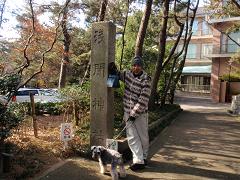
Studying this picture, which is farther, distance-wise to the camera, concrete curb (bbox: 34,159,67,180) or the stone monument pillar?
the stone monument pillar

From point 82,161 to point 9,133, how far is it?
176 cm

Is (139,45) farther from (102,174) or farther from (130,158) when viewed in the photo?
(102,174)

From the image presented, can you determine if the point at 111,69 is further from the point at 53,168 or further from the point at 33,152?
the point at 33,152

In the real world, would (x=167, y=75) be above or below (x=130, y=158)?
above

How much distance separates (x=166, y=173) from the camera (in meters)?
6.42

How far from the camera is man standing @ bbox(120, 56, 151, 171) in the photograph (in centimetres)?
649

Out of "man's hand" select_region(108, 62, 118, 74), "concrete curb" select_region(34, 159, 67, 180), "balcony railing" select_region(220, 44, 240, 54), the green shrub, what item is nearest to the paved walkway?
"concrete curb" select_region(34, 159, 67, 180)

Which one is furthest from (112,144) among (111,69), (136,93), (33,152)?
(33,152)

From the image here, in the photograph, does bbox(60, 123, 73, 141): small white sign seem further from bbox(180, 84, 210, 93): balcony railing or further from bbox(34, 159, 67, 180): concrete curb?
bbox(180, 84, 210, 93): balcony railing

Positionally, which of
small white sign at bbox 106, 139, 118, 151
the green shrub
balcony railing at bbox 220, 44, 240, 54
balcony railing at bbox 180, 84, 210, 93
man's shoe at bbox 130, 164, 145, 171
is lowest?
balcony railing at bbox 180, 84, 210, 93

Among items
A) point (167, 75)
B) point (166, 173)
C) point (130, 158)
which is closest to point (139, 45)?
point (130, 158)

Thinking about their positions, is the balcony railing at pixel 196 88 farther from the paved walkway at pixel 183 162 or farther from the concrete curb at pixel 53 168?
the concrete curb at pixel 53 168

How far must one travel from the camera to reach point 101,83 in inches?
273

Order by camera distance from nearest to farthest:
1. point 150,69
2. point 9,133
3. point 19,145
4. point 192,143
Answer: point 9,133
point 19,145
point 192,143
point 150,69
